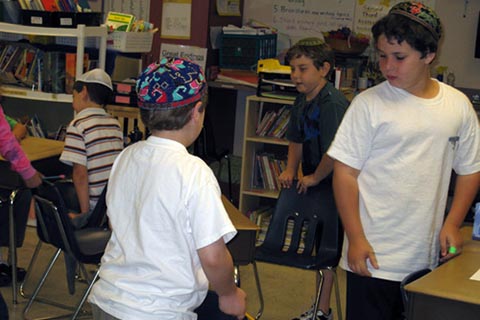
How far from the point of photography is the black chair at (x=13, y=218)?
13.1 ft

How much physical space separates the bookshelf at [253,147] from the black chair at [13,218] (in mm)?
1580

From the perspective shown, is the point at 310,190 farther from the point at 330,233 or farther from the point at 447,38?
the point at 447,38

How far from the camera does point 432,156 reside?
244 cm

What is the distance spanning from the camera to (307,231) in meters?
3.50

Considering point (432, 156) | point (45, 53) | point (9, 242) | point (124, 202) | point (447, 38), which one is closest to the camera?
point (124, 202)

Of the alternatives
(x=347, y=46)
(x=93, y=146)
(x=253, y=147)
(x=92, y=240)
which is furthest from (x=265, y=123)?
(x=92, y=240)

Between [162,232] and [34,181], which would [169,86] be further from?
[34,181]

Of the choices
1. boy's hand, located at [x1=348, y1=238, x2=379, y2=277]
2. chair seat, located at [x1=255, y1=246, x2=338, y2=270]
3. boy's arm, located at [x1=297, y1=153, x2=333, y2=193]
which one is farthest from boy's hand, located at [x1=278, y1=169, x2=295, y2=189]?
boy's hand, located at [x1=348, y1=238, x2=379, y2=277]

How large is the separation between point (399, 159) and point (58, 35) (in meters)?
2.97

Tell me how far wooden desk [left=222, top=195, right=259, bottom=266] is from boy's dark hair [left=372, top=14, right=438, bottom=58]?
1.05m

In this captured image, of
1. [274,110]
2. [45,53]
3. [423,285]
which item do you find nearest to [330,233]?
[423,285]

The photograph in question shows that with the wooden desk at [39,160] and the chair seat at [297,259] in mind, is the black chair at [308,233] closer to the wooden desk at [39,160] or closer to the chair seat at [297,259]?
the chair seat at [297,259]

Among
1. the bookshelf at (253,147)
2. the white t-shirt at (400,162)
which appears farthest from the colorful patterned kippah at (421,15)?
the bookshelf at (253,147)

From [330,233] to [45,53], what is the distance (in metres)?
2.50
